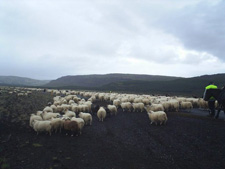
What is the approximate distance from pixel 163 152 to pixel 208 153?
6.61ft

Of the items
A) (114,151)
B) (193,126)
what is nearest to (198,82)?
(193,126)

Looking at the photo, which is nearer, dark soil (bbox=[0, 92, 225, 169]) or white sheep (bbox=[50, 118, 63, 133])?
dark soil (bbox=[0, 92, 225, 169])

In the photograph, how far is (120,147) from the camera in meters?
8.42

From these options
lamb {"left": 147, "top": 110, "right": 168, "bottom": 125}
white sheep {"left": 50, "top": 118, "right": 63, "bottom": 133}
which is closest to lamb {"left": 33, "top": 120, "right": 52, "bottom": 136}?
white sheep {"left": 50, "top": 118, "right": 63, "bottom": 133}

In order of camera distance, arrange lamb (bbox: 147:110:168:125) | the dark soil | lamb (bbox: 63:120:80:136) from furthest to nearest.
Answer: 1. lamb (bbox: 147:110:168:125)
2. lamb (bbox: 63:120:80:136)
3. the dark soil

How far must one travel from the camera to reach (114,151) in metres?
7.97

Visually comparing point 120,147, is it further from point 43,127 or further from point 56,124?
point 43,127

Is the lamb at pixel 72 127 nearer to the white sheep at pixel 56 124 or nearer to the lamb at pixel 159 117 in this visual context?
the white sheep at pixel 56 124

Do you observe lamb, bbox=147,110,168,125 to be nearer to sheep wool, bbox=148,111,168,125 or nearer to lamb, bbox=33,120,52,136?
sheep wool, bbox=148,111,168,125

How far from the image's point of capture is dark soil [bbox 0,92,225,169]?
21.8 ft

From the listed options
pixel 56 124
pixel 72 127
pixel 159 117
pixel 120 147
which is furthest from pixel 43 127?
pixel 159 117

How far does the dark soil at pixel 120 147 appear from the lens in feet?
21.8

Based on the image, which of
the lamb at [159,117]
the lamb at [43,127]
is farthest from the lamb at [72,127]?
the lamb at [159,117]

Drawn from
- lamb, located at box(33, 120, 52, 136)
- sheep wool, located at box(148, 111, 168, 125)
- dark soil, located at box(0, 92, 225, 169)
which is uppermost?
sheep wool, located at box(148, 111, 168, 125)
